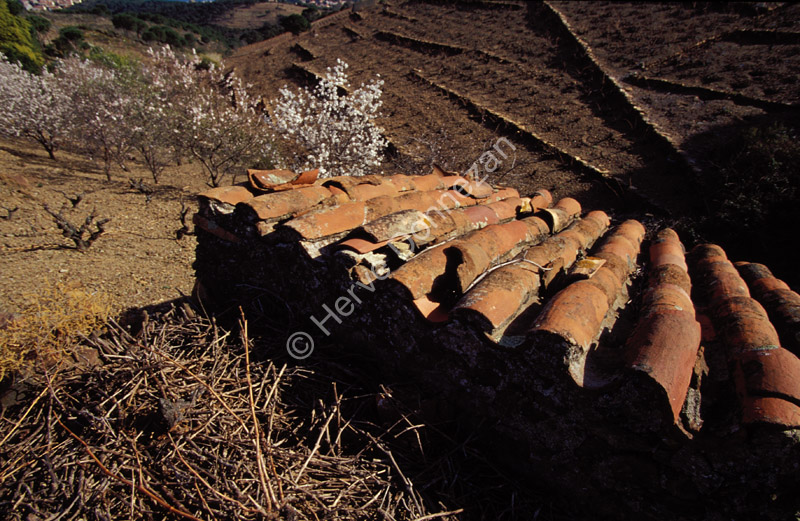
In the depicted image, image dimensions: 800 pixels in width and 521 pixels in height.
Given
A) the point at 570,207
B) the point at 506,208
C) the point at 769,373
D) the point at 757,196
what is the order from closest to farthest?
the point at 769,373
the point at 506,208
the point at 570,207
the point at 757,196

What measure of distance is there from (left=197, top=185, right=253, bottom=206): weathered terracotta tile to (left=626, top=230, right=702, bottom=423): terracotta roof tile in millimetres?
2785

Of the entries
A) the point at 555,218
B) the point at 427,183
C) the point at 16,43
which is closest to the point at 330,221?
the point at 427,183

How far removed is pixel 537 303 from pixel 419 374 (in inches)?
36.3

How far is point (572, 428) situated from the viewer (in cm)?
186

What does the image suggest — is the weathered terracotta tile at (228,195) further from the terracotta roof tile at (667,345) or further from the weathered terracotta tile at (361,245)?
the terracotta roof tile at (667,345)

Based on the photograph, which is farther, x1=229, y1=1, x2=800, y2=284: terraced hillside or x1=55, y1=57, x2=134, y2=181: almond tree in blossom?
x1=229, y1=1, x2=800, y2=284: terraced hillside

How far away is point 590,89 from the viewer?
51.0 feet

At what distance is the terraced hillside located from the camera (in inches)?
428

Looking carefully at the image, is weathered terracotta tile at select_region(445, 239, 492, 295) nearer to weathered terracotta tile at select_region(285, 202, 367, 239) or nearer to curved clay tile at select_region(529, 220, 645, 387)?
curved clay tile at select_region(529, 220, 645, 387)

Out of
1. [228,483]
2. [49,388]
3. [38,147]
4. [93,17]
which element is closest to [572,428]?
[228,483]

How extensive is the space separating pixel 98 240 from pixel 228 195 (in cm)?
558

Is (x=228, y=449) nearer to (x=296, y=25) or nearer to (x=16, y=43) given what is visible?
(x=16, y=43)

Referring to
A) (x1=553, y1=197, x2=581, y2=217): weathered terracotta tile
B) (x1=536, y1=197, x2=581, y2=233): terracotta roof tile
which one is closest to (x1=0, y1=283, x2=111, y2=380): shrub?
(x1=536, y1=197, x2=581, y2=233): terracotta roof tile

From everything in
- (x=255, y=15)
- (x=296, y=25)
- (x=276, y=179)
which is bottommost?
(x=276, y=179)
